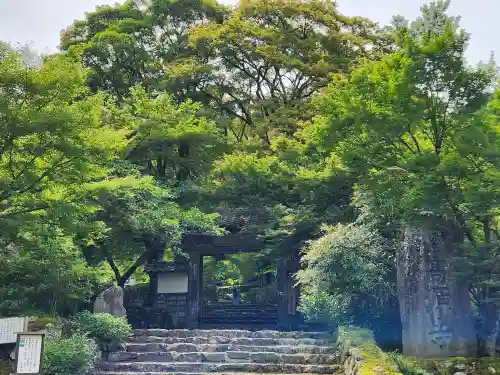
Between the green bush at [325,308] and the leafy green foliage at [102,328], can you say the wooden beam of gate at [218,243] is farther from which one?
the leafy green foliage at [102,328]

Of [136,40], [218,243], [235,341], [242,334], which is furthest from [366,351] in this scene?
[136,40]

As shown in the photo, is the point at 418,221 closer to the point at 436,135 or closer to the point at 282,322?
the point at 436,135

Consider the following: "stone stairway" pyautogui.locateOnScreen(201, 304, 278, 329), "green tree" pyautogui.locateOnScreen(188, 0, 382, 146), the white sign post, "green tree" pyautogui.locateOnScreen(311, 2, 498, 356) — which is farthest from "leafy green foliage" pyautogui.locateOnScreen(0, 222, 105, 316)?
"green tree" pyautogui.locateOnScreen(188, 0, 382, 146)

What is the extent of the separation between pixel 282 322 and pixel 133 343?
6.67m

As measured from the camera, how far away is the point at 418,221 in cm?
1190

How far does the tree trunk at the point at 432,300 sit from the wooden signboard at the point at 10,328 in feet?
25.0

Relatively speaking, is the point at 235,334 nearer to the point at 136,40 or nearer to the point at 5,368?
the point at 5,368

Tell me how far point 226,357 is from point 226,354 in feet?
0.23

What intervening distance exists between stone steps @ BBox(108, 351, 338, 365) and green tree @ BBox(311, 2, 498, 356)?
195cm

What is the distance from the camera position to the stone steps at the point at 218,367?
38.0ft

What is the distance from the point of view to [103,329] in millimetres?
12172

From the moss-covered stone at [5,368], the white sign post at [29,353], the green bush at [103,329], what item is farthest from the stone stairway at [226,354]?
the white sign post at [29,353]

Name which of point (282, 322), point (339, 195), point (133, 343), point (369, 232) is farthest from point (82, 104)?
point (282, 322)

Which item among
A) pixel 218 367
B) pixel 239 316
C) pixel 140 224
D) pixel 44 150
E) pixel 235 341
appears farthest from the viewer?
pixel 239 316
